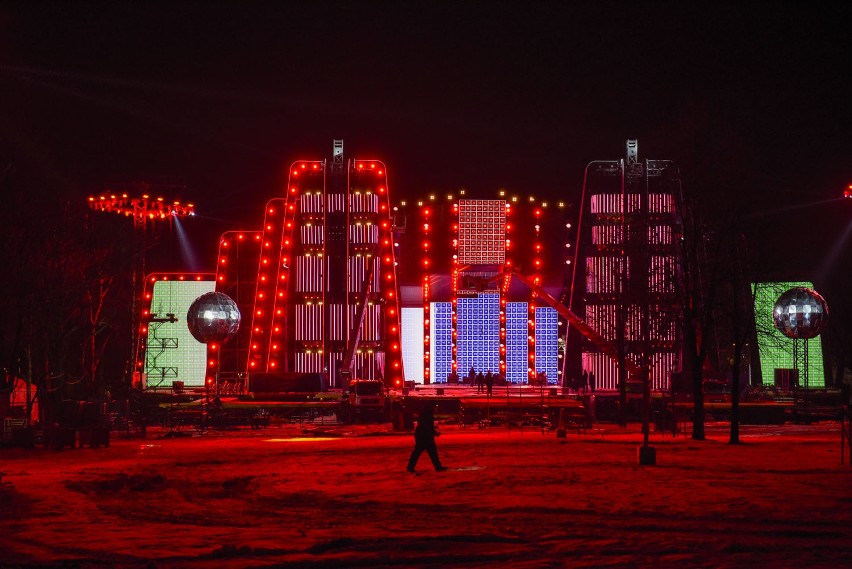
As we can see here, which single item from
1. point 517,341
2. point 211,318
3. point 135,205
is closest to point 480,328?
point 517,341

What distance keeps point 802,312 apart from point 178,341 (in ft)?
135

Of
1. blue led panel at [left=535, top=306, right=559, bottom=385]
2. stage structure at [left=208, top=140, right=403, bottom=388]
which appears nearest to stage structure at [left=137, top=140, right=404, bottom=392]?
stage structure at [left=208, top=140, right=403, bottom=388]

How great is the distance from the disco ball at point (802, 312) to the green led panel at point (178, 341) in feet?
126

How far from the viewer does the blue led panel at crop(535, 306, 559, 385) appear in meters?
57.6

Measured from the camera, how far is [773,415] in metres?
43.2

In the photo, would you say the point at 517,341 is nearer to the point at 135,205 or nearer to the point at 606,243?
the point at 606,243

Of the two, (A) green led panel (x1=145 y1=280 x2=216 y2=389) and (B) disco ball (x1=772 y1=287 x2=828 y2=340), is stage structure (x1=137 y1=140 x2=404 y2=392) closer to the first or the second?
(A) green led panel (x1=145 y1=280 x2=216 y2=389)

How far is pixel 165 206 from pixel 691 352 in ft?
83.9

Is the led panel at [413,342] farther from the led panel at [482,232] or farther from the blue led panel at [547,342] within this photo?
the blue led panel at [547,342]

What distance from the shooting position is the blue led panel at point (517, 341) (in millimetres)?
58094

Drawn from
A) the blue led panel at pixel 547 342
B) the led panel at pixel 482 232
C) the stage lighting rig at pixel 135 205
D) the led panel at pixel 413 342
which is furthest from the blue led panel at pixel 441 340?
the stage lighting rig at pixel 135 205

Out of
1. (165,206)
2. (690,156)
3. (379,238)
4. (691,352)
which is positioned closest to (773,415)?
(691,352)

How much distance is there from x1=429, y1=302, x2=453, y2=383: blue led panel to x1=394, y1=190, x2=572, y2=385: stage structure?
0.06m

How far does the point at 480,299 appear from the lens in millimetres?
58219
